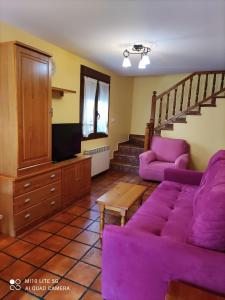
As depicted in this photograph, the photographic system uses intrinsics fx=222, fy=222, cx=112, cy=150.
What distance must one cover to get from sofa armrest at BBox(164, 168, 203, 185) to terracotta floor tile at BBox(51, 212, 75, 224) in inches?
57.2

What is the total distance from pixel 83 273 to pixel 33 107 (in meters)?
1.82

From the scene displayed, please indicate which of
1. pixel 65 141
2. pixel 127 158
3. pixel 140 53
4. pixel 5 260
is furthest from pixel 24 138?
pixel 127 158

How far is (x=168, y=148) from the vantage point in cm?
495

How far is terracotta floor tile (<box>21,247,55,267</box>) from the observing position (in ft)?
6.82

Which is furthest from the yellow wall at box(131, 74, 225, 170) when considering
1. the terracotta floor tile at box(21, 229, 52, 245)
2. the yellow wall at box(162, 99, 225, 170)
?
the terracotta floor tile at box(21, 229, 52, 245)

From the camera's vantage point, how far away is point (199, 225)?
1387mm

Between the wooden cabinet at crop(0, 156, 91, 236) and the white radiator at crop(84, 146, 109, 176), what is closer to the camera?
the wooden cabinet at crop(0, 156, 91, 236)

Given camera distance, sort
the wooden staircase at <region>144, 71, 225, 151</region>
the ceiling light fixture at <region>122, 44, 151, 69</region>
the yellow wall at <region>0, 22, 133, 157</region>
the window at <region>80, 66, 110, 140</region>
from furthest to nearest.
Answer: the wooden staircase at <region>144, 71, 225, 151</region> → the window at <region>80, 66, 110, 140</region> → the ceiling light fixture at <region>122, 44, 151, 69</region> → the yellow wall at <region>0, 22, 133, 157</region>

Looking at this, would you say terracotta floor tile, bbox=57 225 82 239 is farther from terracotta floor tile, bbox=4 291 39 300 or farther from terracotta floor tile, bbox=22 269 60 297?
terracotta floor tile, bbox=4 291 39 300

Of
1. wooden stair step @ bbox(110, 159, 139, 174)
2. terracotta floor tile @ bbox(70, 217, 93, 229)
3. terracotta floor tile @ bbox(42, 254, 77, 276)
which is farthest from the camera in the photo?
wooden stair step @ bbox(110, 159, 139, 174)

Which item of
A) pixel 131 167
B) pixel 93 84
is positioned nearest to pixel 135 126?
pixel 131 167

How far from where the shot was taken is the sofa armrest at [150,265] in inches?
48.8

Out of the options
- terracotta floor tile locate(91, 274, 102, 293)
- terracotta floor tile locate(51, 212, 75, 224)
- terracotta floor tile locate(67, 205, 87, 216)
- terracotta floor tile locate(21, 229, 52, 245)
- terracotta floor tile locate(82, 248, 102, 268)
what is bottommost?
terracotta floor tile locate(91, 274, 102, 293)

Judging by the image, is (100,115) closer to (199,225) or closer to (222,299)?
(199,225)
